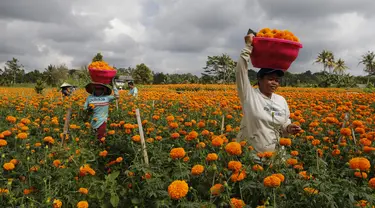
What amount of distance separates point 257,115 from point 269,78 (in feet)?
1.06

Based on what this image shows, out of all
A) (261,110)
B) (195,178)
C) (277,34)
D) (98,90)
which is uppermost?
(277,34)

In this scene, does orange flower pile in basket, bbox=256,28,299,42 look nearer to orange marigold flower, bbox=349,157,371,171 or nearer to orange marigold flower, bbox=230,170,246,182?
orange marigold flower, bbox=349,157,371,171

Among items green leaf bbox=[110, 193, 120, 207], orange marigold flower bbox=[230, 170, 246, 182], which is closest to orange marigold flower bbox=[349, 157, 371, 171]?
orange marigold flower bbox=[230, 170, 246, 182]

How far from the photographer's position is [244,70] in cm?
234

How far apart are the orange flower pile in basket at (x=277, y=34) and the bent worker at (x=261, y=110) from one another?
0.10 metres

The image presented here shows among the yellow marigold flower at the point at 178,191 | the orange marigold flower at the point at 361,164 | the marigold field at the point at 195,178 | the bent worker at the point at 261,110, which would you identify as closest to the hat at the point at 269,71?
the bent worker at the point at 261,110

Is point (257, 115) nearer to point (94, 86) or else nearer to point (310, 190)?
point (310, 190)

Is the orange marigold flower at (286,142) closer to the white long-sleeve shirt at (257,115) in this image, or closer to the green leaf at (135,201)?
the white long-sleeve shirt at (257,115)

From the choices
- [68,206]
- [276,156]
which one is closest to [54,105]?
[68,206]

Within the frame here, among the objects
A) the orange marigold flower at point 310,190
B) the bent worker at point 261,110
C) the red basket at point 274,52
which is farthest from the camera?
the bent worker at point 261,110

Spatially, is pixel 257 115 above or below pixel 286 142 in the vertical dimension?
above

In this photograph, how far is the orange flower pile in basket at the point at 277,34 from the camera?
2.24m

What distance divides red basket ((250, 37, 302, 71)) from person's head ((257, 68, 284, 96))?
0.16 ft

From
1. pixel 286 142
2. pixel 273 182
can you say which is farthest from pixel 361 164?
pixel 273 182
